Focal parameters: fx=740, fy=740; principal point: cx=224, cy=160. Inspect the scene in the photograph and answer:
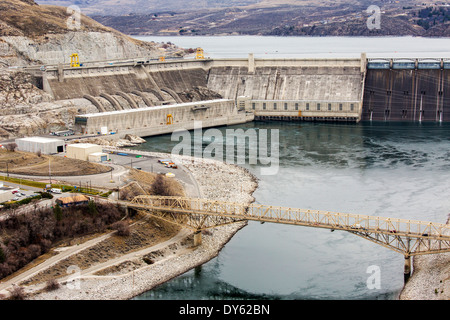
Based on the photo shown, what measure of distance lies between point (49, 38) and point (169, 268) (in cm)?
6340

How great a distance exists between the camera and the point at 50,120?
76062 millimetres

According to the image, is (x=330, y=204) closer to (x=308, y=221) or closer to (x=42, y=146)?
(x=308, y=221)

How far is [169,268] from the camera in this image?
1662 inches

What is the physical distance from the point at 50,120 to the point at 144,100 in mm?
15170

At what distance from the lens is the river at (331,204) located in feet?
131

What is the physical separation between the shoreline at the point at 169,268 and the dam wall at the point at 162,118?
19.5 m

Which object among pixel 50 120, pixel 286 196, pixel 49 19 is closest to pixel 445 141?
pixel 286 196

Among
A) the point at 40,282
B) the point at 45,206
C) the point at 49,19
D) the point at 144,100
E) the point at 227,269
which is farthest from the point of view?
the point at 49,19

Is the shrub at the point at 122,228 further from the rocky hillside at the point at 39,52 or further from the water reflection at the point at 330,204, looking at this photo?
the rocky hillside at the point at 39,52

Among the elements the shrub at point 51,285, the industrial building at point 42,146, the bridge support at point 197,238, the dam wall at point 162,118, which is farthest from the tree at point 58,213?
the dam wall at point 162,118

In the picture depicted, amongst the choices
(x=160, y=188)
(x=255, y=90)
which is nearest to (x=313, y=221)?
(x=160, y=188)

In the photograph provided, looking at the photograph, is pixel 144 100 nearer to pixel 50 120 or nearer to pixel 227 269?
pixel 50 120

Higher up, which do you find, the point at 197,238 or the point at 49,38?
the point at 49,38

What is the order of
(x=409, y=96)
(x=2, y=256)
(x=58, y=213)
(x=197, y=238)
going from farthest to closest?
(x=409, y=96), (x=197, y=238), (x=58, y=213), (x=2, y=256)
